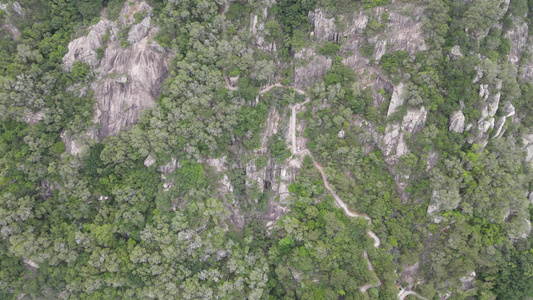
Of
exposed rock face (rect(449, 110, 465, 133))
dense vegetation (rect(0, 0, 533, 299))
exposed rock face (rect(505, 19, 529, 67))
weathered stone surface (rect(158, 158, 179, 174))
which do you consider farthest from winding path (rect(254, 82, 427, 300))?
exposed rock face (rect(505, 19, 529, 67))

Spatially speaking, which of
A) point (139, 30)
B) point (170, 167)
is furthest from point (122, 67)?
point (170, 167)

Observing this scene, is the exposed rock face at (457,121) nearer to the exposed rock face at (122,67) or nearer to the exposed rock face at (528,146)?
the exposed rock face at (528,146)

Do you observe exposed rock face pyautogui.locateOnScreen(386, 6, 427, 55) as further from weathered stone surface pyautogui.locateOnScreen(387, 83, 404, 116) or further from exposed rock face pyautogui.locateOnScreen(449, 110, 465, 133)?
exposed rock face pyautogui.locateOnScreen(449, 110, 465, 133)

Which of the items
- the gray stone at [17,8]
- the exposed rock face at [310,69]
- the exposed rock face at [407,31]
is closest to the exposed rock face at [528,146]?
the exposed rock face at [407,31]

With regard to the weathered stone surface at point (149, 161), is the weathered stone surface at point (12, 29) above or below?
above

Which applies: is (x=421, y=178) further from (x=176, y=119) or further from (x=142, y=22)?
(x=142, y=22)

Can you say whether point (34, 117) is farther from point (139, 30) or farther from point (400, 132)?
point (400, 132)
